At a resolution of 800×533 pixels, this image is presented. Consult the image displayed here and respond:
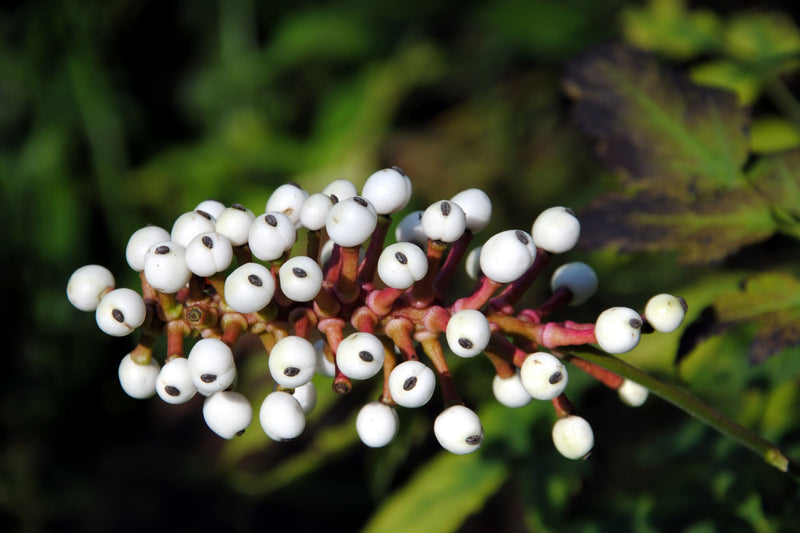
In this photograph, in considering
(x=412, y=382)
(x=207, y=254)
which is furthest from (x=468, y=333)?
(x=207, y=254)

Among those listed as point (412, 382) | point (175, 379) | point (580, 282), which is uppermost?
point (175, 379)

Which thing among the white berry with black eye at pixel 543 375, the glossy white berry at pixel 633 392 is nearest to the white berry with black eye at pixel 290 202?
the white berry with black eye at pixel 543 375

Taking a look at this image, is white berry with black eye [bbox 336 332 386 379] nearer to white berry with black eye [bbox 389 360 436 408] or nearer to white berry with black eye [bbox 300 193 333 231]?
white berry with black eye [bbox 389 360 436 408]

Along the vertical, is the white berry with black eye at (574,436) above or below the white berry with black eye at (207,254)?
below

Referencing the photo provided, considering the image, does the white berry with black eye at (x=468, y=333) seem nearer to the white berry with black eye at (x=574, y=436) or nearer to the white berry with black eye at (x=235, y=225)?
the white berry with black eye at (x=574, y=436)

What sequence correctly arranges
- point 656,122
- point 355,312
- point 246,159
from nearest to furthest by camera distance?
point 355,312, point 656,122, point 246,159

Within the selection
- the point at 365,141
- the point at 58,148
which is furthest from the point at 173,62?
the point at 365,141

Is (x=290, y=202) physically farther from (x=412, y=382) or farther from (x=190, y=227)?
(x=412, y=382)
